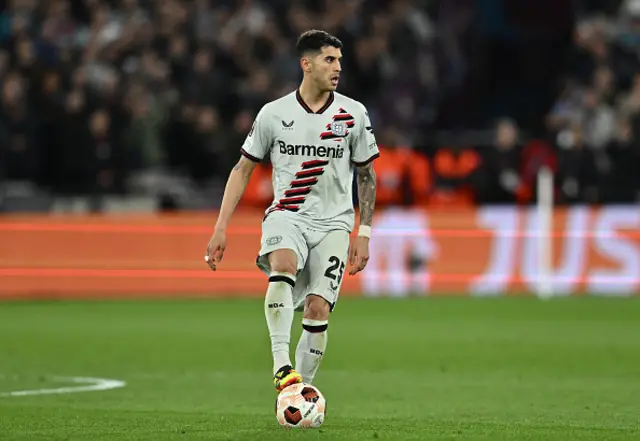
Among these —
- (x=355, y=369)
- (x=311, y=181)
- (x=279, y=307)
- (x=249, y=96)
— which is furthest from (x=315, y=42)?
(x=249, y=96)

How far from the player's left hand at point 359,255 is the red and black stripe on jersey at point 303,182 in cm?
44

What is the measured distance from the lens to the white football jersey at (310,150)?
28.8 ft

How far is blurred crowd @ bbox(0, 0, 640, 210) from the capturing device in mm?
21938

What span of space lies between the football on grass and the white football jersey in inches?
44.9

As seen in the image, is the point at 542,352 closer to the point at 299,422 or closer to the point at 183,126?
the point at 299,422

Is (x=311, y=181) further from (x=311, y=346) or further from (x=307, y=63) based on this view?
(x=311, y=346)

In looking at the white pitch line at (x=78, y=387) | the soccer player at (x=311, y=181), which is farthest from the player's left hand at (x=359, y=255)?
the white pitch line at (x=78, y=387)

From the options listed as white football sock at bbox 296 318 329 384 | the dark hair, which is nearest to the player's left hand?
white football sock at bbox 296 318 329 384

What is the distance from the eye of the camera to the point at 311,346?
29.2ft

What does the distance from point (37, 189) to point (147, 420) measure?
13.5 metres

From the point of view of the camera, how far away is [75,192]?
21844 mm

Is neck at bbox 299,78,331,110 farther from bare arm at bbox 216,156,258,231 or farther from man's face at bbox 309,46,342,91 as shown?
bare arm at bbox 216,156,258,231

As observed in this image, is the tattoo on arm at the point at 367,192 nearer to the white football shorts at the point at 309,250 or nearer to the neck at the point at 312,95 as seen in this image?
the white football shorts at the point at 309,250

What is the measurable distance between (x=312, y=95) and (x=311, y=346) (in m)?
1.53
